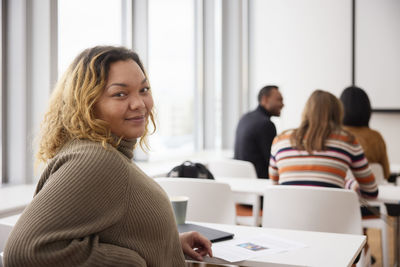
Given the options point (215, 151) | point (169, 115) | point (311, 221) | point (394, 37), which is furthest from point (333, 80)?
point (311, 221)

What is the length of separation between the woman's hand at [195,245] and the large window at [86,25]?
1.81 m

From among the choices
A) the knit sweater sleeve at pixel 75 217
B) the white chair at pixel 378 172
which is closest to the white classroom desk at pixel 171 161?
the white chair at pixel 378 172

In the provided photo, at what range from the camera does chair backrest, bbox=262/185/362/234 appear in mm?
2276

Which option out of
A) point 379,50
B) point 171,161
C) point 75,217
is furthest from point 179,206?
point 379,50

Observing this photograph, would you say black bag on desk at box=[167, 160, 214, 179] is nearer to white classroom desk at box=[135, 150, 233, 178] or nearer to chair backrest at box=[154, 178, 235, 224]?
chair backrest at box=[154, 178, 235, 224]

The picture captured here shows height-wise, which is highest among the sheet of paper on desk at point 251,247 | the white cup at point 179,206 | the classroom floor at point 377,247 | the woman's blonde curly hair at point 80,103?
the woman's blonde curly hair at point 80,103

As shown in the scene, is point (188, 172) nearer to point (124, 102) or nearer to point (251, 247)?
point (251, 247)

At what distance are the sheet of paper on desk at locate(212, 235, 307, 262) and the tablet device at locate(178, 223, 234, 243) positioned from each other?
0.07ft

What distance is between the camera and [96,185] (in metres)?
1.13

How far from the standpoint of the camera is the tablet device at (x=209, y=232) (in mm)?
1713

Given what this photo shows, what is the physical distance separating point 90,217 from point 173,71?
3938mm

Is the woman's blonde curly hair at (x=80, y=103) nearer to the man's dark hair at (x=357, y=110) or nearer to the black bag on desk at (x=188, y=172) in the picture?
the black bag on desk at (x=188, y=172)

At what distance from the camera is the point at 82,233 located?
3.60 feet

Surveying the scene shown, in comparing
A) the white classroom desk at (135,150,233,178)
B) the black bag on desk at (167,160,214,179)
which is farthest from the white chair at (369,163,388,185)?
the white classroom desk at (135,150,233,178)
